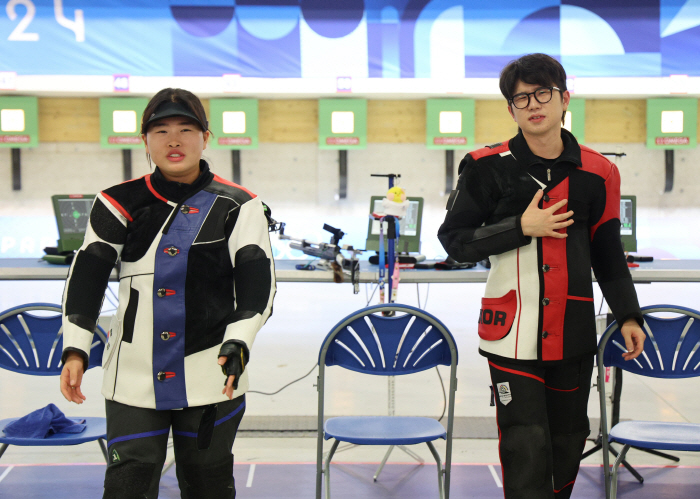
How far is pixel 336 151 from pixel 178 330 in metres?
5.51

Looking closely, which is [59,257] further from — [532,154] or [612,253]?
[612,253]

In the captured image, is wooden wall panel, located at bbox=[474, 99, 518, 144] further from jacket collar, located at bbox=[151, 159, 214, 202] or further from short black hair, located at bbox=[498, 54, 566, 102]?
jacket collar, located at bbox=[151, 159, 214, 202]

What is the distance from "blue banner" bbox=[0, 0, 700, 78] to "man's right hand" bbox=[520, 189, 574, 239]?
4.93 m

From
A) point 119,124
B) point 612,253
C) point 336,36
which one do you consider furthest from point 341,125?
point 612,253

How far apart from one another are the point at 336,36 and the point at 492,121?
1839mm

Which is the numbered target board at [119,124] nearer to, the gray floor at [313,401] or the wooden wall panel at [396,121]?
the wooden wall panel at [396,121]

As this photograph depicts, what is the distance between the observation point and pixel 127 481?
4.08 feet

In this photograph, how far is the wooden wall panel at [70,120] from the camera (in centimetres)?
651

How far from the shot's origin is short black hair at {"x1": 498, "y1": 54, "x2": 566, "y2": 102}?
4.68ft

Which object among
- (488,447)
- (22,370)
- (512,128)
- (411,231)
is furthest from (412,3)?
(22,370)

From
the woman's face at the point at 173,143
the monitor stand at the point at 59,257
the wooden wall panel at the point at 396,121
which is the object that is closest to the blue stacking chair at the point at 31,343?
the woman's face at the point at 173,143

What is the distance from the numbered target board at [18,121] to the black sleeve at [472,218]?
6.08 m

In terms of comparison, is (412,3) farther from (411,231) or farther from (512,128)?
(411,231)

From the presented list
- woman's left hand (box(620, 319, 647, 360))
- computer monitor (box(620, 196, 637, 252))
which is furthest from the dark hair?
computer monitor (box(620, 196, 637, 252))
